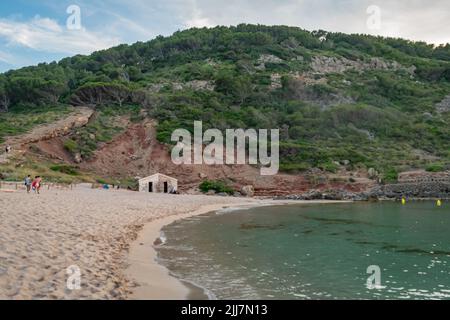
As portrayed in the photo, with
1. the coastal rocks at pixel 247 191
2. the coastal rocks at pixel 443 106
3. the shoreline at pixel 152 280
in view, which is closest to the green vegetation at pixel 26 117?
the coastal rocks at pixel 247 191

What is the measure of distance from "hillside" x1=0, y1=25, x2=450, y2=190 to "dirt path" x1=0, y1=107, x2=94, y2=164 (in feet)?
4.32

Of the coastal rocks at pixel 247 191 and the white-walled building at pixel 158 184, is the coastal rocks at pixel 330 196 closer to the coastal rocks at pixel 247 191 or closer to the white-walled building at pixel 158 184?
the coastal rocks at pixel 247 191

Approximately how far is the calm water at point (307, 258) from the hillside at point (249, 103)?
27184mm

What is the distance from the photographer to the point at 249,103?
3002 inches

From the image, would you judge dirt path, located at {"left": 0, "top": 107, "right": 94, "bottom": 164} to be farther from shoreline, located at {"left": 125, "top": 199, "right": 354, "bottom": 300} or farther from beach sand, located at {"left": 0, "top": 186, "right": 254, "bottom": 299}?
shoreline, located at {"left": 125, "top": 199, "right": 354, "bottom": 300}

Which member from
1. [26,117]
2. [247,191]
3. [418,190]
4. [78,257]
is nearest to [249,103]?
[247,191]

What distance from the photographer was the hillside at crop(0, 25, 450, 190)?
54.4m

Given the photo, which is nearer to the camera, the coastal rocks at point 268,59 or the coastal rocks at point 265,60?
the coastal rocks at point 265,60

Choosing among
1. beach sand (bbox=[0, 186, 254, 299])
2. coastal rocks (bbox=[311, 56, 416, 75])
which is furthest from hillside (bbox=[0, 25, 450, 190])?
beach sand (bbox=[0, 186, 254, 299])

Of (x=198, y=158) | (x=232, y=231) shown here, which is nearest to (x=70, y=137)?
(x=198, y=158)

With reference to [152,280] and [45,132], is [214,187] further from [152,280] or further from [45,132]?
[152,280]

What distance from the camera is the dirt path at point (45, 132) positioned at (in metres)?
47.6
